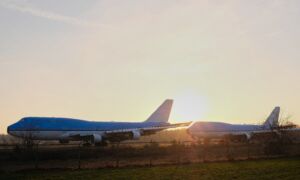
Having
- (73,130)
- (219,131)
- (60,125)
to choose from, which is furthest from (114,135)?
(219,131)

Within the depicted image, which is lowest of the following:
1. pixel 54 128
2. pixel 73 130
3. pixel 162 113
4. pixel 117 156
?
pixel 117 156

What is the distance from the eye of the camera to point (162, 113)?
7712 cm

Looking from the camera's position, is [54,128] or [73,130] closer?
[54,128]

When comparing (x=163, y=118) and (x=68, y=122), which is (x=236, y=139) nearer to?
(x=163, y=118)

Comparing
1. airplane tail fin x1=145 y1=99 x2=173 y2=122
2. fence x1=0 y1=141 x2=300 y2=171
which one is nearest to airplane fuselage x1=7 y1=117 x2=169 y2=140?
fence x1=0 y1=141 x2=300 y2=171

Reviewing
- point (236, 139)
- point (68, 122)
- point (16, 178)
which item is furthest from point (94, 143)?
point (16, 178)

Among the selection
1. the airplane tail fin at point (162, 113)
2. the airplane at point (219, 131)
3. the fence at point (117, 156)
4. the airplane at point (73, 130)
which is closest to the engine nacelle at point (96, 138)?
the airplane at point (73, 130)

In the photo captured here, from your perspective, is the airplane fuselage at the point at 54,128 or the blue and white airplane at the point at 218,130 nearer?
the airplane fuselage at the point at 54,128

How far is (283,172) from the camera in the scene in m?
22.9

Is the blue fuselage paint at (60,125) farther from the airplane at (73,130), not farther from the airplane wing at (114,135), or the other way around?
the airplane wing at (114,135)

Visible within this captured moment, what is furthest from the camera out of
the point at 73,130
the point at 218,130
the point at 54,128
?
the point at 218,130

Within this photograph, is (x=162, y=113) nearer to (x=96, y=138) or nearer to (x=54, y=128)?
(x=96, y=138)

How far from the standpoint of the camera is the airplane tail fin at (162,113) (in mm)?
75938

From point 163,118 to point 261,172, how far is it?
53694 mm
